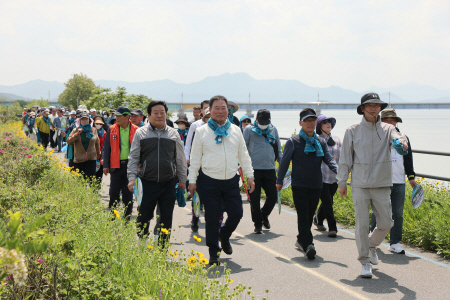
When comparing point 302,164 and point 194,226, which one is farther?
point 194,226

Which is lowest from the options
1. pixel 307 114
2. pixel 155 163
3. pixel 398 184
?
pixel 398 184

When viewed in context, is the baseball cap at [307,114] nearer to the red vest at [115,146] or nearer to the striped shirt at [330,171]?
the striped shirt at [330,171]

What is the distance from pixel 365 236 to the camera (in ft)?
19.3

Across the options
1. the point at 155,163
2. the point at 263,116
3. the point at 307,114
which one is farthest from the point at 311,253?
the point at 263,116

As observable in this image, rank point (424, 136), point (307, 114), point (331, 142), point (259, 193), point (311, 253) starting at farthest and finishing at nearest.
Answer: point (424, 136) → point (259, 193) → point (331, 142) → point (307, 114) → point (311, 253)

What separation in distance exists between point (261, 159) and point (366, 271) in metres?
3.07

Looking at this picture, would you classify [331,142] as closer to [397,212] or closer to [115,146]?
[397,212]

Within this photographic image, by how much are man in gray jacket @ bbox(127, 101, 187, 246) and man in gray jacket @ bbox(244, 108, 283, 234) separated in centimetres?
220

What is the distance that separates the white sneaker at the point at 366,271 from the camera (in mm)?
5699

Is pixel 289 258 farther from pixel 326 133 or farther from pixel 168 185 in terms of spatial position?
pixel 326 133

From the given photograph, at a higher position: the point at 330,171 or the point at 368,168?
the point at 368,168

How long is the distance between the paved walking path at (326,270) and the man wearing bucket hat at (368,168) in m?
0.40

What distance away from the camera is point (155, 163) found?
6.15 m

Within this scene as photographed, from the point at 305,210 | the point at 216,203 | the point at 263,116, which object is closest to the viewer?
the point at 216,203
